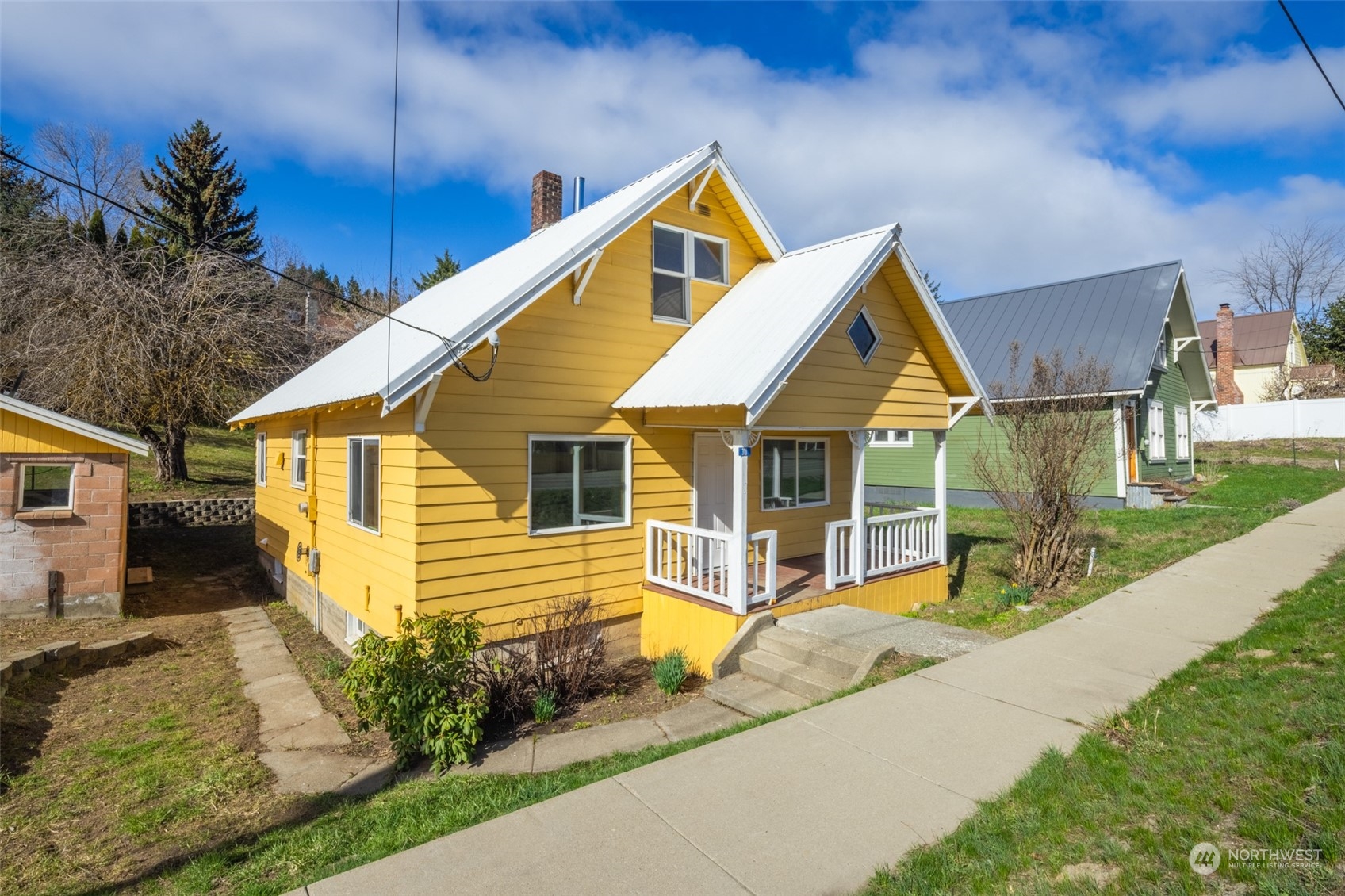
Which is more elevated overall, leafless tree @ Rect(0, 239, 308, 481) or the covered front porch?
leafless tree @ Rect(0, 239, 308, 481)

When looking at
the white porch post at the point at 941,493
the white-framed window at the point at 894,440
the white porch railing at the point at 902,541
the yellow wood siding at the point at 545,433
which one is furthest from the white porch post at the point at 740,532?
the white-framed window at the point at 894,440

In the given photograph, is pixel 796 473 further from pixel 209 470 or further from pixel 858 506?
pixel 209 470

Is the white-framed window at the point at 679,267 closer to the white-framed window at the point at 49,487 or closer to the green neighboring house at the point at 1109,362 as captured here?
the white-framed window at the point at 49,487

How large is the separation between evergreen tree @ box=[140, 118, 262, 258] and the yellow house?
2578 cm

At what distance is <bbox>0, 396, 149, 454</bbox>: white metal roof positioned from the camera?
1023 centimetres

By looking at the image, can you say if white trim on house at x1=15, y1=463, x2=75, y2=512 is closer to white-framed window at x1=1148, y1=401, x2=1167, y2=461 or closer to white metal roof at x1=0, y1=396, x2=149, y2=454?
white metal roof at x1=0, y1=396, x2=149, y2=454

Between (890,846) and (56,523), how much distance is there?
12.9m

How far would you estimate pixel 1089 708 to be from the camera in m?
5.59

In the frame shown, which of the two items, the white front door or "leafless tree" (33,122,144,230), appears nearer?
the white front door

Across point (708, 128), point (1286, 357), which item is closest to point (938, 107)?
point (708, 128)

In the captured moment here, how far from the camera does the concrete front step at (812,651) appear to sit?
6949 mm

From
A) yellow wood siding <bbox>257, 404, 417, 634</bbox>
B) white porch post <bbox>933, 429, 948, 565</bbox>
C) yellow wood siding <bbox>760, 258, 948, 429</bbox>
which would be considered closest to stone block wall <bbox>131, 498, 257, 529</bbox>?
yellow wood siding <bbox>257, 404, 417, 634</bbox>

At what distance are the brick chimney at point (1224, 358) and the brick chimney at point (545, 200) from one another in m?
28.8

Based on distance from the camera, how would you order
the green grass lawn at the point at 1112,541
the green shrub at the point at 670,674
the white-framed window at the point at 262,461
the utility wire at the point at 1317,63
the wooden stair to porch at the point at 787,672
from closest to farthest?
1. the utility wire at the point at 1317,63
2. the wooden stair to porch at the point at 787,672
3. the green shrub at the point at 670,674
4. the green grass lawn at the point at 1112,541
5. the white-framed window at the point at 262,461
